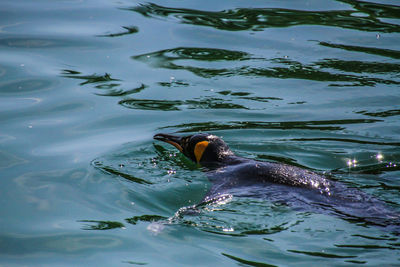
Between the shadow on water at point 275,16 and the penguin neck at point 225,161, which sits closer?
the penguin neck at point 225,161

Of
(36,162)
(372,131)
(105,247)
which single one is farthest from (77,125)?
(372,131)

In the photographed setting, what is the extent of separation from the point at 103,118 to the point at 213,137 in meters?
1.96

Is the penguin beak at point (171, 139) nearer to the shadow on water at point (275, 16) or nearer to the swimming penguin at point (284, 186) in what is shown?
the swimming penguin at point (284, 186)

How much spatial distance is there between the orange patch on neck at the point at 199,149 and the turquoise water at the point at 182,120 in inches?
6.8

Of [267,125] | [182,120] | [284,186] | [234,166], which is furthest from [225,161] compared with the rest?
[182,120]

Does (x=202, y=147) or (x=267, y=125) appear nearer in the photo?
(x=202, y=147)

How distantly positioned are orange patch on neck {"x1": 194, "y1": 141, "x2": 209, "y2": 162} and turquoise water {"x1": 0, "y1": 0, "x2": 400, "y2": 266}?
173mm

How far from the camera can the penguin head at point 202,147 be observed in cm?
746

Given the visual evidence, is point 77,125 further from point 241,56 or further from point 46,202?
point 241,56

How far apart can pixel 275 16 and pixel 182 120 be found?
524 cm

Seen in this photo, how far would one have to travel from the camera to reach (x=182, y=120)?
882 centimetres

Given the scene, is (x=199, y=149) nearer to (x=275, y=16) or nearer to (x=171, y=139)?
(x=171, y=139)

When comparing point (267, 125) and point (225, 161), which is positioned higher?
point (267, 125)

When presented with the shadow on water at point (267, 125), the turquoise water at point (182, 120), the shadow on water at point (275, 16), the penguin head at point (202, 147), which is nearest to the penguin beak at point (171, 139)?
the penguin head at point (202, 147)
